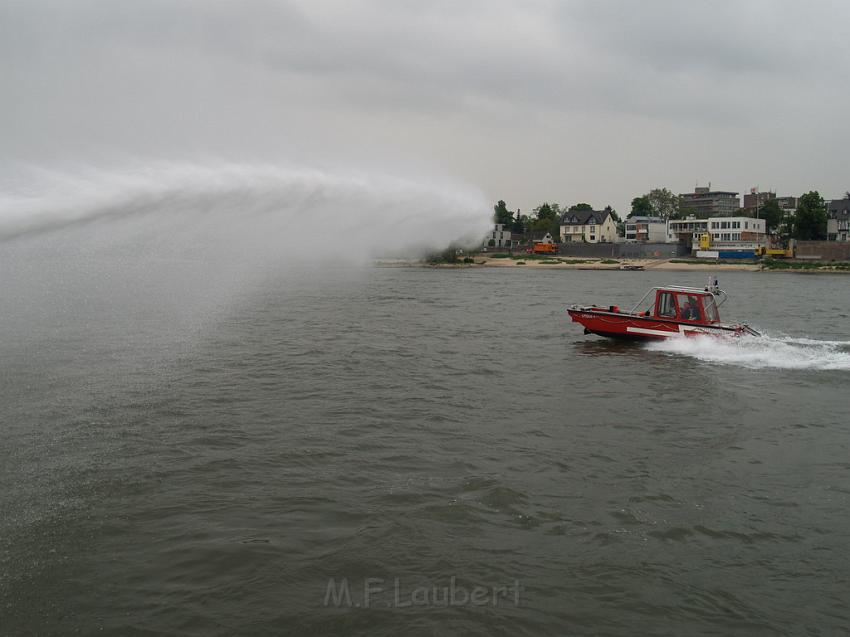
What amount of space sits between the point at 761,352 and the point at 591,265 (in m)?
91.9

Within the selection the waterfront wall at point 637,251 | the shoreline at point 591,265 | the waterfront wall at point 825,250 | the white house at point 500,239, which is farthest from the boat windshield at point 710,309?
the white house at point 500,239

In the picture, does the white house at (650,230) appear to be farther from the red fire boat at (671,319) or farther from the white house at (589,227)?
the red fire boat at (671,319)

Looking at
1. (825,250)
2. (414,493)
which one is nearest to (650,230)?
(825,250)

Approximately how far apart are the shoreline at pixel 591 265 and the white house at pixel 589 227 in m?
28.9

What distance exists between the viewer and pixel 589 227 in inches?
6196

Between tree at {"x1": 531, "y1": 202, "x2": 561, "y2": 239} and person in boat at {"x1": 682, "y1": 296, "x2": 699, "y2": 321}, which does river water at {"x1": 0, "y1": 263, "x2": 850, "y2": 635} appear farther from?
tree at {"x1": 531, "y1": 202, "x2": 561, "y2": 239}

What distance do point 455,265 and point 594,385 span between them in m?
94.1

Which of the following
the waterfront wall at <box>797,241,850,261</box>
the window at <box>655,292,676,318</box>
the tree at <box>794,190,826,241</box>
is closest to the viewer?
the window at <box>655,292,676,318</box>

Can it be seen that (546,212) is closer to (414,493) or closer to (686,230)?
(686,230)

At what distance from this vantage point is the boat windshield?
28875 millimetres

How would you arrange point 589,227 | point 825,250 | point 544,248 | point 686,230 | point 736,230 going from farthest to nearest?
point 589,227 < point 686,230 < point 544,248 < point 736,230 < point 825,250

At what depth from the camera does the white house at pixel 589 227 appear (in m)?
156

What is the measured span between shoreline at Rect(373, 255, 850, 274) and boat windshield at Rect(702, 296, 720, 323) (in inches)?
3163

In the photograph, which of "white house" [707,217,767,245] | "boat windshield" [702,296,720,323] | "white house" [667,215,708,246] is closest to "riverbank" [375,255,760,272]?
"white house" [707,217,767,245]
